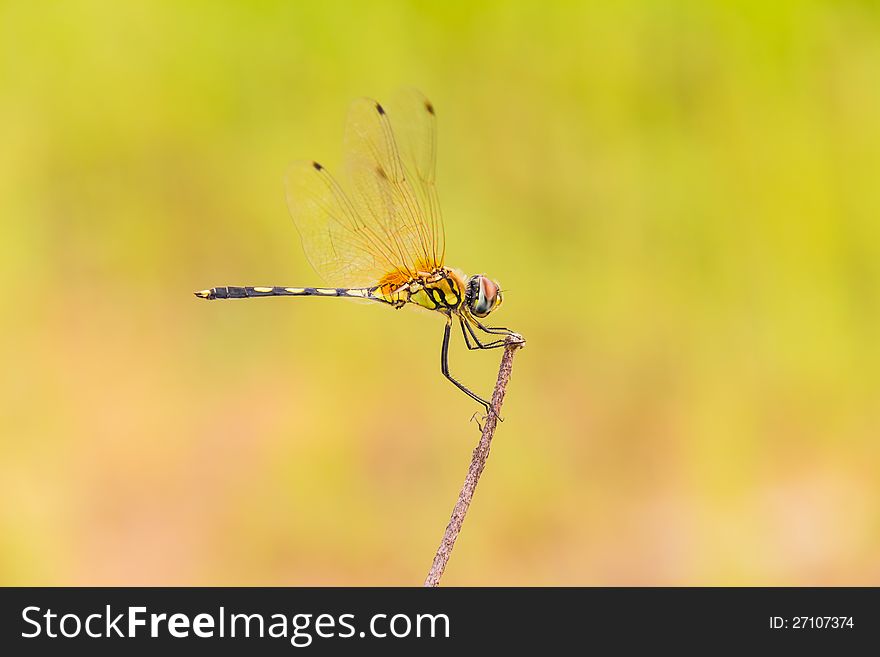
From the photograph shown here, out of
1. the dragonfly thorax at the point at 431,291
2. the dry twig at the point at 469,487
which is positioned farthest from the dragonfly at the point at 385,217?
the dry twig at the point at 469,487

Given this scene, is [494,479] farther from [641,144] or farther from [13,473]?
[13,473]

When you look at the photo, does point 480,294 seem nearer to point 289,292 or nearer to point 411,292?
point 411,292

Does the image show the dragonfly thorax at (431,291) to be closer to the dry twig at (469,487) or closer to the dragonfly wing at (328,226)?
the dragonfly wing at (328,226)

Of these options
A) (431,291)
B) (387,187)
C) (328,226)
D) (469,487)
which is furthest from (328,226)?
(469,487)

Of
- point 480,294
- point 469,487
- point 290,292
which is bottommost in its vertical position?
point 469,487

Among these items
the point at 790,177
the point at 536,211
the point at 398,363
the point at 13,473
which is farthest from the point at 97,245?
the point at 790,177

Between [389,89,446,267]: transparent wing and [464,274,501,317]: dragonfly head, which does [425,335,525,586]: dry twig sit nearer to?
[464,274,501,317]: dragonfly head
